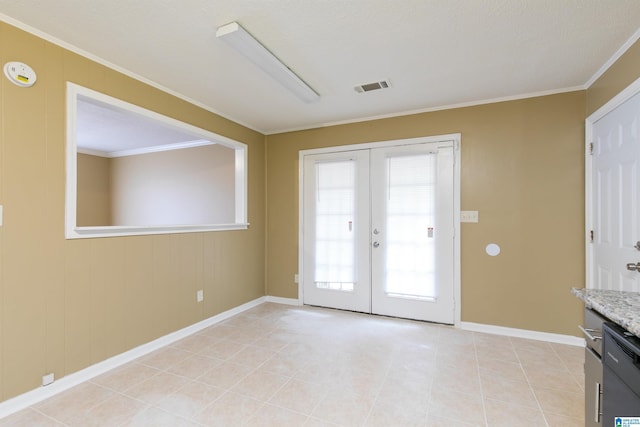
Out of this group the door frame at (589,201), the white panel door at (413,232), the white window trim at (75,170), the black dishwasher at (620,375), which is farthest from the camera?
the white panel door at (413,232)

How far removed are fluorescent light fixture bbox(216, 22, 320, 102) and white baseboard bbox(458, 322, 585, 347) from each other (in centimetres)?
303

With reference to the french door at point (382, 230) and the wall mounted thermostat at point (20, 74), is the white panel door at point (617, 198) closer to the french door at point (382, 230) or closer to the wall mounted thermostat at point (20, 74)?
the french door at point (382, 230)

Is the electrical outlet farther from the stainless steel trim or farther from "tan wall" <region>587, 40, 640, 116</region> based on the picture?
"tan wall" <region>587, 40, 640, 116</region>

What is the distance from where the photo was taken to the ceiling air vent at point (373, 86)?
109 inches

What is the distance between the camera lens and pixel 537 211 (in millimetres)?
2992

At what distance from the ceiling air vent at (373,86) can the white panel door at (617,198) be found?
1.79 meters

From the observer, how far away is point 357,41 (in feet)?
6.92

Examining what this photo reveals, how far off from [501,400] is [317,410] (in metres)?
1.25

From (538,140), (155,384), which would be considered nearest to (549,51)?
(538,140)

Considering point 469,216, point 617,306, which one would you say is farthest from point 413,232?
point 617,306

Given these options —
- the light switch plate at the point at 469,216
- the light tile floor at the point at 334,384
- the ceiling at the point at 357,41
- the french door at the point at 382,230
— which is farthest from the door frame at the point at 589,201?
the french door at the point at 382,230

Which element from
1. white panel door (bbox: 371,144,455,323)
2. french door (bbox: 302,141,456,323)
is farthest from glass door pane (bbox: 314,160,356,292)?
white panel door (bbox: 371,144,455,323)

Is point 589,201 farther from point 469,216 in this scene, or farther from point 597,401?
point 597,401

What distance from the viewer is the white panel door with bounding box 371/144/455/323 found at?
11.0 ft
